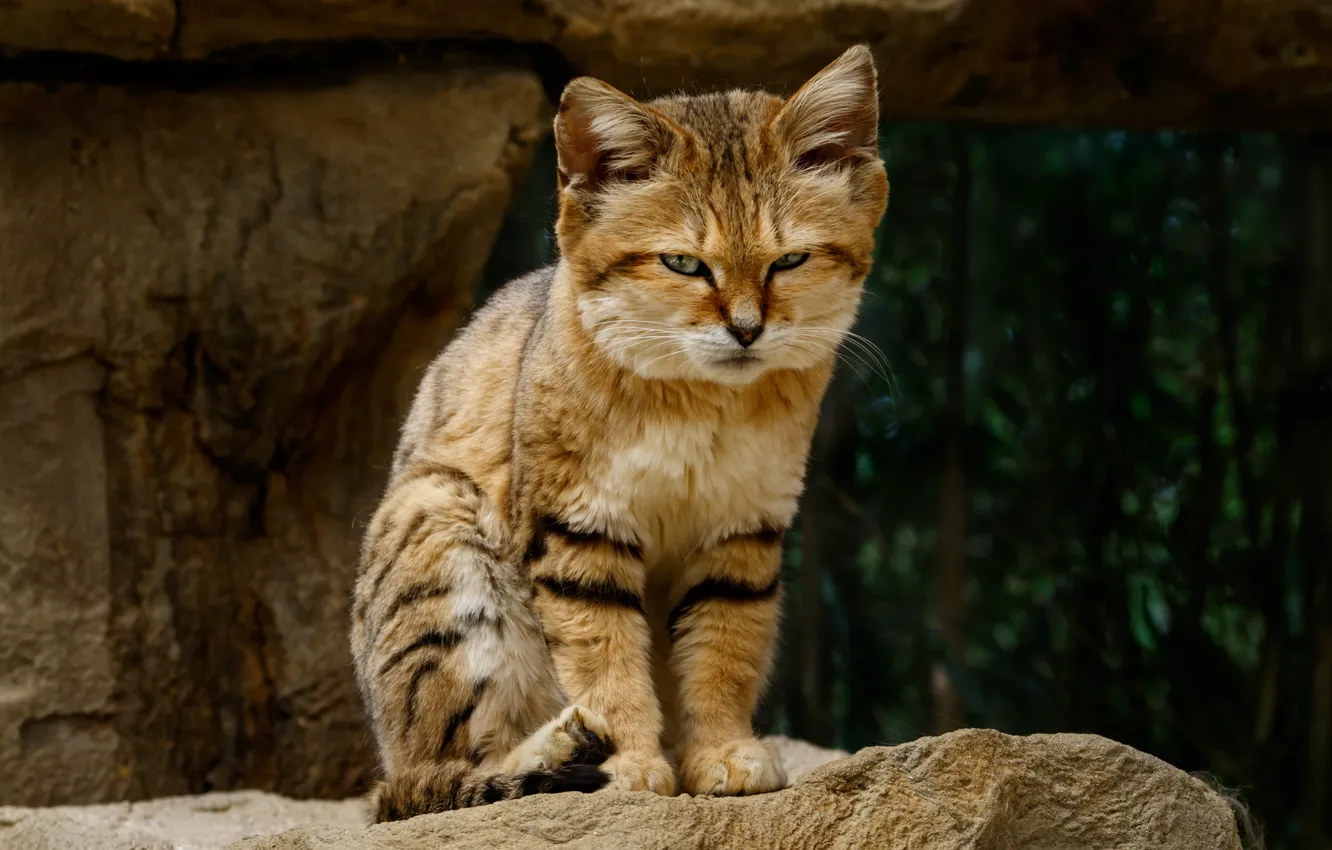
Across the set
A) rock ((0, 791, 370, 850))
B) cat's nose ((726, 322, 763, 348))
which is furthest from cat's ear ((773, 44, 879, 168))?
rock ((0, 791, 370, 850))

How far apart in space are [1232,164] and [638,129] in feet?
13.7

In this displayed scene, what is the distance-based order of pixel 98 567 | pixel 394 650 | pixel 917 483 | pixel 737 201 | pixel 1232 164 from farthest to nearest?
pixel 917 483, pixel 1232 164, pixel 98 567, pixel 394 650, pixel 737 201

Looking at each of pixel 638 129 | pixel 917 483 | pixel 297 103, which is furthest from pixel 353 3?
pixel 917 483

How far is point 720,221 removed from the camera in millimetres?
3281

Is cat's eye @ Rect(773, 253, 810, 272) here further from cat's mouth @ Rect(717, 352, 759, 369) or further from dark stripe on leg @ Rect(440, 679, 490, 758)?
dark stripe on leg @ Rect(440, 679, 490, 758)

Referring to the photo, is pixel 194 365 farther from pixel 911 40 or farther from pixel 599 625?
pixel 911 40

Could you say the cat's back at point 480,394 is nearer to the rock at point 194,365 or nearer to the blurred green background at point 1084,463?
the rock at point 194,365

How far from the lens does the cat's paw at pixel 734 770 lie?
3260 millimetres

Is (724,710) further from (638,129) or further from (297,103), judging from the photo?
(297,103)

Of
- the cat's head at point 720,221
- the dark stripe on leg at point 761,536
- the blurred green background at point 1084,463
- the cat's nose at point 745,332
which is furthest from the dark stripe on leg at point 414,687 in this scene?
the blurred green background at point 1084,463

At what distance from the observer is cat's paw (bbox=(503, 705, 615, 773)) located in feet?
10.4

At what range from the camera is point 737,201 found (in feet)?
10.9

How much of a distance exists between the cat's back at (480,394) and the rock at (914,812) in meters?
1.09

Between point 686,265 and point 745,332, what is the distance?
236mm
